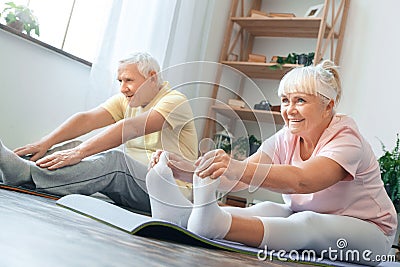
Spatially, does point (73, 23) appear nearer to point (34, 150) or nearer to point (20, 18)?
point (20, 18)

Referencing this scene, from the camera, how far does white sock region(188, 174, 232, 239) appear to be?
1183mm

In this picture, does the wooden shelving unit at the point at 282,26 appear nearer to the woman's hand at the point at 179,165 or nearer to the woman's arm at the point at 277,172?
the woman's arm at the point at 277,172

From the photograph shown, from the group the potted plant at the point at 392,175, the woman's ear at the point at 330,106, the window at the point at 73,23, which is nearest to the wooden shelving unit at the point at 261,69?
the potted plant at the point at 392,175

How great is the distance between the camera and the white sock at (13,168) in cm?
167

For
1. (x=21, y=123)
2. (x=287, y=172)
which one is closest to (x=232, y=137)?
(x=287, y=172)

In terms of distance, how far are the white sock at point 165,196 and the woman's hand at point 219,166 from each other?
0.33ft

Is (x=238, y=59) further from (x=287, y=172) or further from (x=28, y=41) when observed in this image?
(x=287, y=172)

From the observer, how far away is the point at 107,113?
2334 mm

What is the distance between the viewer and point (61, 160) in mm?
1821

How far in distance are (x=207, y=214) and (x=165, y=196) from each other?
13 centimetres

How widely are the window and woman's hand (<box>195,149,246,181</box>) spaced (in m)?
1.72

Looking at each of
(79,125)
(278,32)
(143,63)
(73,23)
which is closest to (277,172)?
(143,63)


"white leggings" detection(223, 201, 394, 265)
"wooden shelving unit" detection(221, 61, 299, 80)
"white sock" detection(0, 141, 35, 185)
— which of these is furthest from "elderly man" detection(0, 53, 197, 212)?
"wooden shelving unit" detection(221, 61, 299, 80)

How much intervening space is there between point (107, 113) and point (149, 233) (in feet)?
4.15
